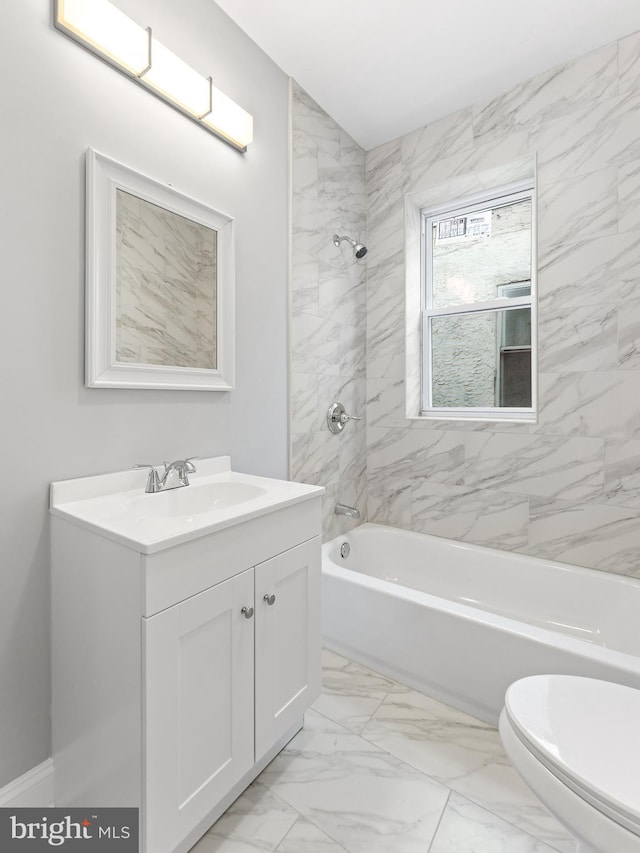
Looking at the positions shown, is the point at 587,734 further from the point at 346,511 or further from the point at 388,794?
the point at 346,511

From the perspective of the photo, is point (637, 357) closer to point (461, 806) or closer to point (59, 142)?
point (461, 806)

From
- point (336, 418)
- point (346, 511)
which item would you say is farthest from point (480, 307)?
point (346, 511)

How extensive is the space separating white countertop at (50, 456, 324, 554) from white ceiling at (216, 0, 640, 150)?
175 cm

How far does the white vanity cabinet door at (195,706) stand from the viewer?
92cm

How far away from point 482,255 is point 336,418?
1.22 m

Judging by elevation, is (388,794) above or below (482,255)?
below

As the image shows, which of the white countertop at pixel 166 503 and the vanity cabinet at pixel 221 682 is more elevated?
the white countertop at pixel 166 503

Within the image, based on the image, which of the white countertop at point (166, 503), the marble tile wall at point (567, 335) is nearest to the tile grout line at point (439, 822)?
the white countertop at point (166, 503)

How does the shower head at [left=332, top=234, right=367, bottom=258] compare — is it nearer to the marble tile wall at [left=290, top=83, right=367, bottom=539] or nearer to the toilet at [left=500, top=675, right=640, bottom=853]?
the marble tile wall at [left=290, top=83, right=367, bottom=539]

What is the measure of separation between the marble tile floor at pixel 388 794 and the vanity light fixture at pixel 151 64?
7.15 feet

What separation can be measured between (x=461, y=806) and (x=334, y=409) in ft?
5.35

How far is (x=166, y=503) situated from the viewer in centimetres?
134

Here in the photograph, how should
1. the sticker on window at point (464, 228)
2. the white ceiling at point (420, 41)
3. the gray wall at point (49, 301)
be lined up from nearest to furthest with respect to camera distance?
1. the gray wall at point (49, 301)
2. the white ceiling at point (420, 41)
3. the sticker on window at point (464, 228)

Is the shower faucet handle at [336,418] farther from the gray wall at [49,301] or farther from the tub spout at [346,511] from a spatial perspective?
the gray wall at [49,301]
